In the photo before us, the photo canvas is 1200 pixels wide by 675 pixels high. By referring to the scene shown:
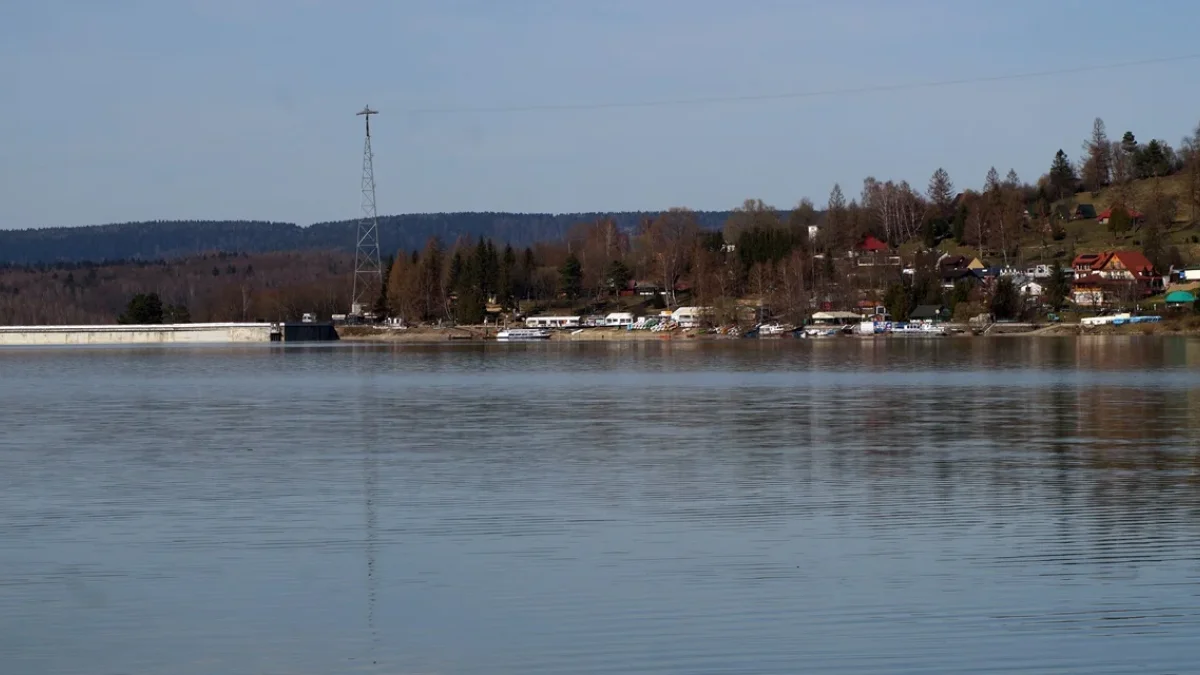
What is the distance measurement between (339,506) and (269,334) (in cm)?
13463

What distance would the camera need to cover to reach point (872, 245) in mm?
166500

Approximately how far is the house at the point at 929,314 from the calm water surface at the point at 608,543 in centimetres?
9541

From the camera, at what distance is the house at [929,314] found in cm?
12562

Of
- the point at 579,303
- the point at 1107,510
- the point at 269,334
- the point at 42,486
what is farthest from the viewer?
the point at 579,303

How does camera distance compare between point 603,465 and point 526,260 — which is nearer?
point 603,465

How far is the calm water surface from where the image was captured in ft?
34.2

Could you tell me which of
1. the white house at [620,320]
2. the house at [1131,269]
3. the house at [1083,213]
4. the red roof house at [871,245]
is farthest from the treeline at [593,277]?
the house at [1083,213]

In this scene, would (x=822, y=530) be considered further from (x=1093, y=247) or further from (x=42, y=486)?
(x=1093, y=247)

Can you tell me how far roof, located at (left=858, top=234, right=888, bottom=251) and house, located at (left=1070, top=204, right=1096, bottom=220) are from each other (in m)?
22.2

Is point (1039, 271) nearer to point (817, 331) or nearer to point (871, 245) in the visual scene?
point (871, 245)

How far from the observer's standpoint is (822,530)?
15.3 metres

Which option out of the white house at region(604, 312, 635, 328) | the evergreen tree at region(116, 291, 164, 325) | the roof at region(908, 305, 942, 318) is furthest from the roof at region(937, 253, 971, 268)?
the evergreen tree at region(116, 291, 164, 325)

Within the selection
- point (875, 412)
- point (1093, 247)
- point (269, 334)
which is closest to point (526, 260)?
point (269, 334)

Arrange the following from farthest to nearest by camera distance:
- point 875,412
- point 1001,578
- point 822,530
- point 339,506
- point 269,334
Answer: point 269,334 → point 875,412 → point 339,506 → point 822,530 → point 1001,578
